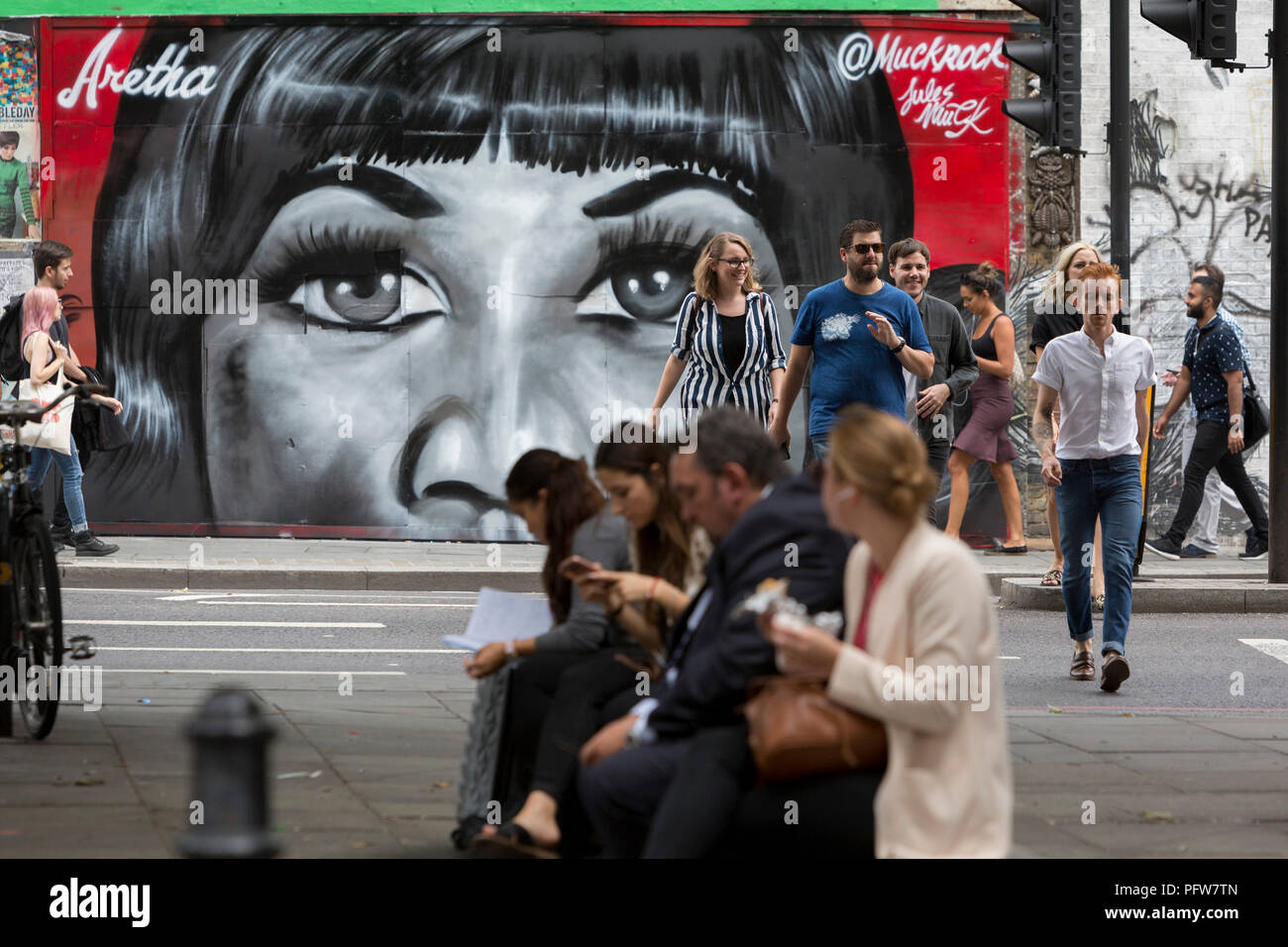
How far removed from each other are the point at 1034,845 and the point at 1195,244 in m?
11.2

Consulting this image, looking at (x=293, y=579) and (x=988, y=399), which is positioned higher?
(x=988, y=399)

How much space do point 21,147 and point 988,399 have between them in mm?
8219

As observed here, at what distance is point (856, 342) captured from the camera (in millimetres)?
8406

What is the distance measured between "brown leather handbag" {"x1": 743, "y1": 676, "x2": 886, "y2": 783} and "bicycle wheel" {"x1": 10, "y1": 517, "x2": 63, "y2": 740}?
3803mm

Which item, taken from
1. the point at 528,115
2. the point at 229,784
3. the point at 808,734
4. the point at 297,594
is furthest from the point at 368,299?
the point at 229,784

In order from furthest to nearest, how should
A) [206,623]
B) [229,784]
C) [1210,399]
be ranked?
[1210,399] → [206,623] → [229,784]

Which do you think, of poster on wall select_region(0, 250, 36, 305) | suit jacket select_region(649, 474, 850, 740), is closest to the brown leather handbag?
suit jacket select_region(649, 474, 850, 740)

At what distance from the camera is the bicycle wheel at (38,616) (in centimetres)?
654

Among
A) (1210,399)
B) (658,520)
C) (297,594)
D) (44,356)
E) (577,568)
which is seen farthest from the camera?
(1210,399)

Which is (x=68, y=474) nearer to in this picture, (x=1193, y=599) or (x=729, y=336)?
(x=729, y=336)

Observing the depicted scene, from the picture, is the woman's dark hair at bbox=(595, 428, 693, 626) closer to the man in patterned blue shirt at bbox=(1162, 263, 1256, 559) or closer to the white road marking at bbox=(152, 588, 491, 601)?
the white road marking at bbox=(152, 588, 491, 601)

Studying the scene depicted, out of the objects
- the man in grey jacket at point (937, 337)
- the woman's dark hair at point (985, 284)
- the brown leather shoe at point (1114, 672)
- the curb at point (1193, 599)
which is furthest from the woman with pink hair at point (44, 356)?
the brown leather shoe at point (1114, 672)

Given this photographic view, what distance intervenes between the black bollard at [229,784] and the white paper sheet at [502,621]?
2064 mm
